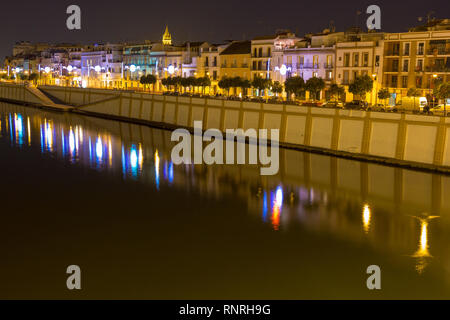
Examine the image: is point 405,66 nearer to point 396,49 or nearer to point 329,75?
point 396,49

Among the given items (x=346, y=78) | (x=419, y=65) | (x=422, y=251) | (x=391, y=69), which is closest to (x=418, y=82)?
(x=419, y=65)

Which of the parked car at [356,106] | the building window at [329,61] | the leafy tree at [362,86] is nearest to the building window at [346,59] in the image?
the building window at [329,61]

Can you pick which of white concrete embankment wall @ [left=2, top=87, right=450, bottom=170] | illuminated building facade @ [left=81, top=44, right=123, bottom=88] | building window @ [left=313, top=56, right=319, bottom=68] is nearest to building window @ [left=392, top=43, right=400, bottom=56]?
building window @ [left=313, top=56, right=319, bottom=68]

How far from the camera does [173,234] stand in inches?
768

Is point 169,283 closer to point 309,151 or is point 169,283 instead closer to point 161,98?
point 309,151

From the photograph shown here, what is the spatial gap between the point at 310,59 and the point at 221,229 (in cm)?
3626

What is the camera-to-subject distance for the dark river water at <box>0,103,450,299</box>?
15.2 metres

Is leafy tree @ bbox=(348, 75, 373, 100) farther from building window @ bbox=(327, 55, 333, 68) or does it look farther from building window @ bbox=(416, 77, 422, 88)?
building window @ bbox=(327, 55, 333, 68)

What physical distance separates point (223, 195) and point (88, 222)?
6700 mm

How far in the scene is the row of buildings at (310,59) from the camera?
45.6 m

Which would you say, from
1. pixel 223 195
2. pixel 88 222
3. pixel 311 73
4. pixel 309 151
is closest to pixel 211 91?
pixel 311 73

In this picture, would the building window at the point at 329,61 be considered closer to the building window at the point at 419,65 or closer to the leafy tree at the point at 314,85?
the leafy tree at the point at 314,85

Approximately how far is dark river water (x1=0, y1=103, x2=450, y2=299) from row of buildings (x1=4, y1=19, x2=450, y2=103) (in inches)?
704
